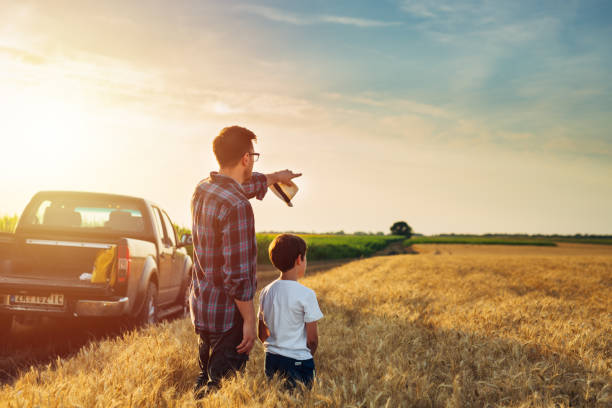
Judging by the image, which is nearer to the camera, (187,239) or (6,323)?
(187,239)

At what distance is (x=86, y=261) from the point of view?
25.1 feet

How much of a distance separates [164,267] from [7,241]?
92.0 inches

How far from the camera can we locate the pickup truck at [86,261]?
22.0 ft

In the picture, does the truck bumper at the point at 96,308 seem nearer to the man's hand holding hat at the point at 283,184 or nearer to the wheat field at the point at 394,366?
the wheat field at the point at 394,366

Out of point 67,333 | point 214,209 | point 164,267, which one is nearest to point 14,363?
point 67,333

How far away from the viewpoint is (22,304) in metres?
6.80

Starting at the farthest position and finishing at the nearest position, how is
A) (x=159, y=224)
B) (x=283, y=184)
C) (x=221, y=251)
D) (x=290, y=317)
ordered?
(x=159, y=224)
(x=283, y=184)
(x=290, y=317)
(x=221, y=251)

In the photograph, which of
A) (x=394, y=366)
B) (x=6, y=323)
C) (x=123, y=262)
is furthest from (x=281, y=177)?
(x=6, y=323)

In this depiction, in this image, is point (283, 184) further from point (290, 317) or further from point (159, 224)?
point (159, 224)

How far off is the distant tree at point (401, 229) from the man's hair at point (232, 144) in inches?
5571

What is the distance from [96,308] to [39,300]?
785 millimetres

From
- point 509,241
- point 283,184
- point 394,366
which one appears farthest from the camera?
point 509,241

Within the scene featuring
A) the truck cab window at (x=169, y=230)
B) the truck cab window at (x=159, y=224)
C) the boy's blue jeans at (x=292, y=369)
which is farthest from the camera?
the truck cab window at (x=169, y=230)

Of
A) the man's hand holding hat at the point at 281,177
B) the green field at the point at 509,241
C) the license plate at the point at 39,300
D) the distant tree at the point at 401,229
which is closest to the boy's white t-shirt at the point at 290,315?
the man's hand holding hat at the point at 281,177
